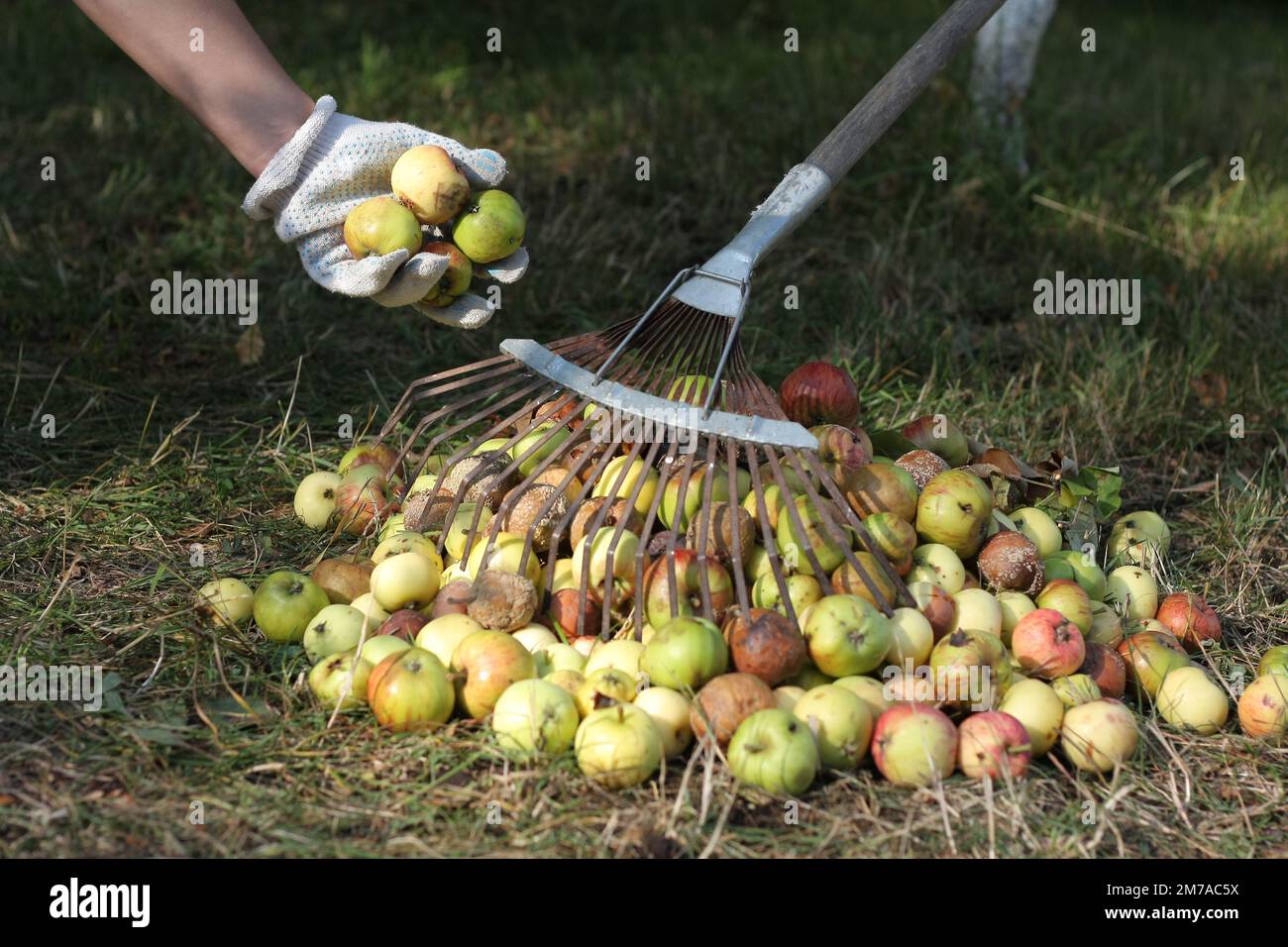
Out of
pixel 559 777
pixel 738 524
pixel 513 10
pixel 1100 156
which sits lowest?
pixel 559 777

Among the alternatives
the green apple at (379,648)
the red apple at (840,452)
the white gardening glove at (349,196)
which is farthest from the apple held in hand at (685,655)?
the white gardening glove at (349,196)

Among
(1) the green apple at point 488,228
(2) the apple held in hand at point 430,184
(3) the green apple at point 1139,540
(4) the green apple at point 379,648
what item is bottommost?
(4) the green apple at point 379,648

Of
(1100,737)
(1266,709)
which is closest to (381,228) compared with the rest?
(1100,737)

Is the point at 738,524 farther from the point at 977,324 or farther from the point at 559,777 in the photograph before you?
the point at 977,324

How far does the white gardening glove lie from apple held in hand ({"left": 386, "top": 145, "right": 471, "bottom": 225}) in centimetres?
7

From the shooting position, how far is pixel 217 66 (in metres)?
2.84

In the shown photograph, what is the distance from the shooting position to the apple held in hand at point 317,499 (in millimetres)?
3156

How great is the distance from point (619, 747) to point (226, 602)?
0.98 metres

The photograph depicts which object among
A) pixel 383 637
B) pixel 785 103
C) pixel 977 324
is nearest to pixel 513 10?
pixel 785 103

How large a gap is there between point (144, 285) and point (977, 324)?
2.82 m

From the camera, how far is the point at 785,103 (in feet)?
18.2

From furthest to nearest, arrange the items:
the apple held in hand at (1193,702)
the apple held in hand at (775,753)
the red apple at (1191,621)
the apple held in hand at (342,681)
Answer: the red apple at (1191,621) → the apple held in hand at (1193,702) → the apple held in hand at (342,681) → the apple held in hand at (775,753)

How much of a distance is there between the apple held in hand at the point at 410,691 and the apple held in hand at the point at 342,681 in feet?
0.18

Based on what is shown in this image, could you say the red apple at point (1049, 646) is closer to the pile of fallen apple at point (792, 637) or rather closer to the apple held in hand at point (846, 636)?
the pile of fallen apple at point (792, 637)
